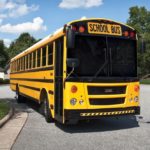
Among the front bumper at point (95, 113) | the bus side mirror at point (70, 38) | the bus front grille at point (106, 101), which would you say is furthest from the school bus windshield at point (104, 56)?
the front bumper at point (95, 113)

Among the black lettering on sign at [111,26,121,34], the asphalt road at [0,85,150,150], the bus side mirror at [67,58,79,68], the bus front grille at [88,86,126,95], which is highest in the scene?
the black lettering on sign at [111,26,121,34]

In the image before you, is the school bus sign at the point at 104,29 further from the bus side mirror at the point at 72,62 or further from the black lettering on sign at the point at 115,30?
the bus side mirror at the point at 72,62

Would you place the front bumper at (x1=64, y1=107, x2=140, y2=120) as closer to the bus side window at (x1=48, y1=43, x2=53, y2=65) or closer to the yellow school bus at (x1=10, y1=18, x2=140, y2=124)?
the yellow school bus at (x1=10, y1=18, x2=140, y2=124)

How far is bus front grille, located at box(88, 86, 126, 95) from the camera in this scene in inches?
401

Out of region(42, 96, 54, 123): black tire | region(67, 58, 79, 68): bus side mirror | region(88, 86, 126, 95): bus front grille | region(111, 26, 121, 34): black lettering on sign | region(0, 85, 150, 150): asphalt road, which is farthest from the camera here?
region(42, 96, 54, 123): black tire

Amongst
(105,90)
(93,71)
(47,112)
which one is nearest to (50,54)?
(47,112)

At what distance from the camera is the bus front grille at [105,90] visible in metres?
10.2

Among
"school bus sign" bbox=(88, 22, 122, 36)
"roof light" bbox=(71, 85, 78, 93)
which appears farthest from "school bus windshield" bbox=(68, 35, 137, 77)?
"roof light" bbox=(71, 85, 78, 93)

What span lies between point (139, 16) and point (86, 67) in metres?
87.7

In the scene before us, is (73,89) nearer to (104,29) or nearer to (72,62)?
(72,62)

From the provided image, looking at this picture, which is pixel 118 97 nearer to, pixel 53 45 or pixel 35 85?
pixel 53 45

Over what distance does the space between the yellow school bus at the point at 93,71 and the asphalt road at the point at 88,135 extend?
18.2 inches

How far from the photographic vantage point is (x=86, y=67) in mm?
10344

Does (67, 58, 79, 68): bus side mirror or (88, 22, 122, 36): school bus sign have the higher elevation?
(88, 22, 122, 36): school bus sign
